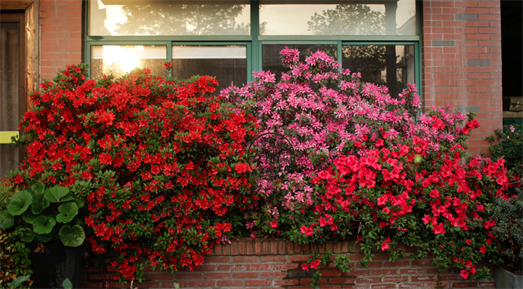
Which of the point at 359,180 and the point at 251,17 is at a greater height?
the point at 251,17

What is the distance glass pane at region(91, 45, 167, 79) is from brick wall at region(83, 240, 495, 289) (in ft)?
9.01

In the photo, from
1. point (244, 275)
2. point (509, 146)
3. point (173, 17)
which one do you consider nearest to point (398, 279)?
point (244, 275)

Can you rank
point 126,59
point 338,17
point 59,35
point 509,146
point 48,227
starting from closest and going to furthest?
point 48,227 < point 509,146 < point 59,35 < point 126,59 < point 338,17

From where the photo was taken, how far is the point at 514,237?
283 centimetres

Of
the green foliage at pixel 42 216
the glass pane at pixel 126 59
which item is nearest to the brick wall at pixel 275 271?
the green foliage at pixel 42 216

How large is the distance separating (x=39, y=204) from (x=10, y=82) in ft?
9.44

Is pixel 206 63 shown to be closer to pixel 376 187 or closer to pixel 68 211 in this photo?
pixel 68 211

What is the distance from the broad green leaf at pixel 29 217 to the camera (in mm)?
2520

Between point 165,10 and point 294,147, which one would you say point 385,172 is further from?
point 165,10

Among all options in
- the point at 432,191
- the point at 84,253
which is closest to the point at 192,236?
the point at 84,253

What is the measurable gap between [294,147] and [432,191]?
4.41 feet

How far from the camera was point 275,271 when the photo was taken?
309 cm

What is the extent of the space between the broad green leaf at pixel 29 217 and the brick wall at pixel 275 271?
1082 millimetres

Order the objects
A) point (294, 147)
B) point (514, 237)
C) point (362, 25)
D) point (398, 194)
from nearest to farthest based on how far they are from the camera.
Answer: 1. point (514, 237)
2. point (398, 194)
3. point (294, 147)
4. point (362, 25)
